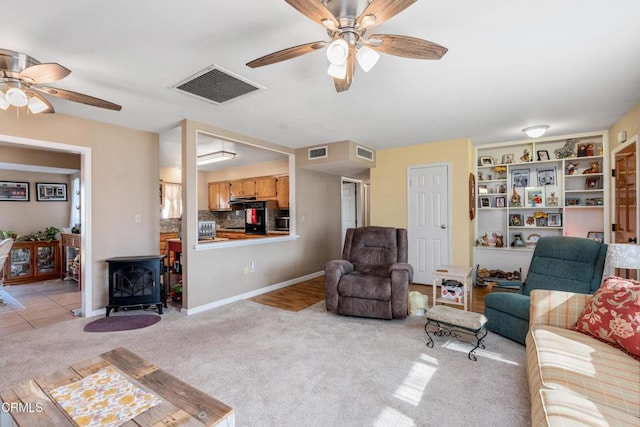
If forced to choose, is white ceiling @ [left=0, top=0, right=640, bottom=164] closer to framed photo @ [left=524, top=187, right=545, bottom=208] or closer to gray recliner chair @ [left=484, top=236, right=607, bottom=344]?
framed photo @ [left=524, top=187, right=545, bottom=208]

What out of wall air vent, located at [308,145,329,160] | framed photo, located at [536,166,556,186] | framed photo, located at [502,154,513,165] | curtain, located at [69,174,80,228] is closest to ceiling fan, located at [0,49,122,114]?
wall air vent, located at [308,145,329,160]

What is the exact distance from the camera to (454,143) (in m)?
4.71

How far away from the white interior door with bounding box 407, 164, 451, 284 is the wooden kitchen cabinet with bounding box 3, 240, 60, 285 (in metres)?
6.56

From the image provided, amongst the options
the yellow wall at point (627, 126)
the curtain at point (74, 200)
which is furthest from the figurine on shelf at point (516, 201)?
the curtain at point (74, 200)

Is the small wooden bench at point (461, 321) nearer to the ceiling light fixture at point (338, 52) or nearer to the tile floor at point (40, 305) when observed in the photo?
the ceiling light fixture at point (338, 52)

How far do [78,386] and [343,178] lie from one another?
5794 millimetres

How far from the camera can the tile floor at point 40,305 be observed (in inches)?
133

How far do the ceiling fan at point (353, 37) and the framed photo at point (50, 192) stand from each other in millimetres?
6443

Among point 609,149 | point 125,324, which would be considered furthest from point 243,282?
point 609,149

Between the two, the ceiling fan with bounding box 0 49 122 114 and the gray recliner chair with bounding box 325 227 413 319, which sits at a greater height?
the ceiling fan with bounding box 0 49 122 114

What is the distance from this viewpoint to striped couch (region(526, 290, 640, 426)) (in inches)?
46.4

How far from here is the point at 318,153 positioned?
5039 millimetres

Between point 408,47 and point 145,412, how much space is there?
82.9 inches

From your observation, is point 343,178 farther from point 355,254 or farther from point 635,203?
point 635,203
